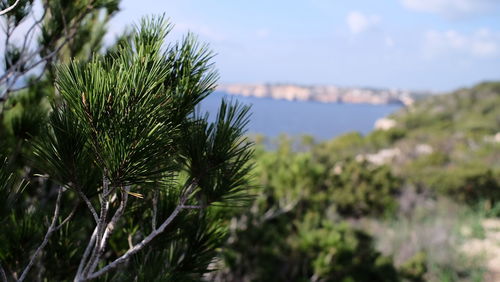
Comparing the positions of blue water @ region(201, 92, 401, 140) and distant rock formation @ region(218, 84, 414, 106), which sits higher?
distant rock formation @ region(218, 84, 414, 106)

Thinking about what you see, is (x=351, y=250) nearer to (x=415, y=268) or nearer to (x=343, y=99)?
(x=415, y=268)

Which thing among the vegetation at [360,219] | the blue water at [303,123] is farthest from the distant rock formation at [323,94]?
the vegetation at [360,219]

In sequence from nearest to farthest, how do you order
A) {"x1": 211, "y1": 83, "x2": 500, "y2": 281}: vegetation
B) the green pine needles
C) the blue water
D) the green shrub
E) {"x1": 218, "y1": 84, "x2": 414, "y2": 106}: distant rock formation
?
the green pine needles → {"x1": 211, "y1": 83, "x2": 500, "y2": 281}: vegetation → the green shrub → the blue water → {"x1": 218, "y1": 84, "x2": 414, "y2": 106}: distant rock formation

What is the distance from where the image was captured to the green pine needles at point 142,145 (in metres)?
0.79

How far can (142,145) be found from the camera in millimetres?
816

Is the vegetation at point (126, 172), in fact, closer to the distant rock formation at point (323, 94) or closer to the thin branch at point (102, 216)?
the thin branch at point (102, 216)

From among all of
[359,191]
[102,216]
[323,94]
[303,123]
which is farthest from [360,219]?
A: [323,94]

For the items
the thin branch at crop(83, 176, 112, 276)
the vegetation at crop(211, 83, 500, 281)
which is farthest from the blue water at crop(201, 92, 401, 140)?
the vegetation at crop(211, 83, 500, 281)

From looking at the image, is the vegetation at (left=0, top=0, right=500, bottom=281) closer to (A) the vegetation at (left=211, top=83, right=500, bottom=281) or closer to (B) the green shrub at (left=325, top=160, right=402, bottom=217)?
(A) the vegetation at (left=211, top=83, right=500, bottom=281)

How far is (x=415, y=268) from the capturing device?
4348mm

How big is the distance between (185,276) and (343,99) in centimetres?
7832

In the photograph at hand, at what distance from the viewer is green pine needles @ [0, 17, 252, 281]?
79 centimetres

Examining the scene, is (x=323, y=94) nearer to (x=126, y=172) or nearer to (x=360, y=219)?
(x=360, y=219)

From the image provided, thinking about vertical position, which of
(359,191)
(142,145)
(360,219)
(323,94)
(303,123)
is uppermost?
(323,94)
